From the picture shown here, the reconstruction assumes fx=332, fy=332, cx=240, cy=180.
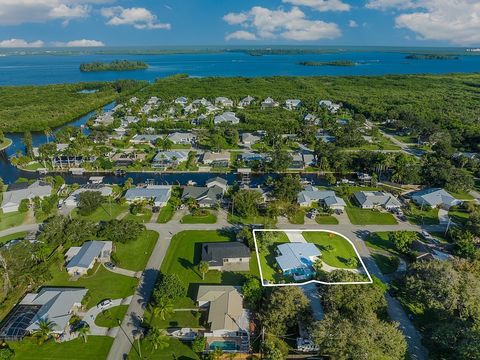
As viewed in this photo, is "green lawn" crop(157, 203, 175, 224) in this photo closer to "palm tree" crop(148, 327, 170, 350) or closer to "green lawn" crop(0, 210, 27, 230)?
"green lawn" crop(0, 210, 27, 230)

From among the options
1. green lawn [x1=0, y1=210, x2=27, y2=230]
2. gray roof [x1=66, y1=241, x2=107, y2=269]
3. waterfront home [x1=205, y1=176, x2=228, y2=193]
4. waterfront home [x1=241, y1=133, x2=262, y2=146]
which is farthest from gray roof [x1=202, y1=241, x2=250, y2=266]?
waterfront home [x1=241, y1=133, x2=262, y2=146]

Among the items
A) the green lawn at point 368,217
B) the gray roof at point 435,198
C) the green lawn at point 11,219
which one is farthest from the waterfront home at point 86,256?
the gray roof at point 435,198

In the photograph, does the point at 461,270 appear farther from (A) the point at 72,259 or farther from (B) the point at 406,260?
(A) the point at 72,259

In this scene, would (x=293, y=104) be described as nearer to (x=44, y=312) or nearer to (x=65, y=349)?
(x=44, y=312)

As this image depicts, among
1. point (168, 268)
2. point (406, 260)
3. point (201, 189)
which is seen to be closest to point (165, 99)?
point (201, 189)

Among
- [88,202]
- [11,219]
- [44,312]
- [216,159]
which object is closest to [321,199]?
[216,159]

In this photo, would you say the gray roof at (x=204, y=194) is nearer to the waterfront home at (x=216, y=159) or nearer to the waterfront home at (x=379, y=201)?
the waterfront home at (x=216, y=159)
